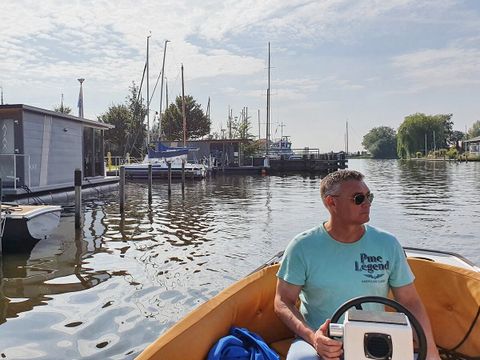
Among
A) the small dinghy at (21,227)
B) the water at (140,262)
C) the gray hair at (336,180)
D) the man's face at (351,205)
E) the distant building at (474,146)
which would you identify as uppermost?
the distant building at (474,146)

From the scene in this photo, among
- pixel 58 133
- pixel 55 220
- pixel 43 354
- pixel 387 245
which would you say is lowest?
pixel 43 354

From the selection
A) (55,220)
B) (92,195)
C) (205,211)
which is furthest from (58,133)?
(55,220)

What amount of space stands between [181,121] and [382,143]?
115 metres

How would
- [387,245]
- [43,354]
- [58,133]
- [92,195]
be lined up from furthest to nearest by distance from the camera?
[92,195]
[58,133]
[43,354]
[387,245]

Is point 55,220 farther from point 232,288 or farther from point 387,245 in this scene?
point 387,245

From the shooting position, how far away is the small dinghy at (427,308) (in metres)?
3.20

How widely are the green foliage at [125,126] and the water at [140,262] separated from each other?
3073cm

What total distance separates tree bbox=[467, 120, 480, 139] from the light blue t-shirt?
456 feet

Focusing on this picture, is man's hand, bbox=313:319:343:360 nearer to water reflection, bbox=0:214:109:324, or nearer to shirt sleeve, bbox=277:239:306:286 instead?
shirt sleeve, bbox=277:239:306:286

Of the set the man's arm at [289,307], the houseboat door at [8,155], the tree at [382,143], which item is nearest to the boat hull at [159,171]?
the houseboat door at [8,155]

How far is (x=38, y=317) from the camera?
20.0ft

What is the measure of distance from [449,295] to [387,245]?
1.12 m

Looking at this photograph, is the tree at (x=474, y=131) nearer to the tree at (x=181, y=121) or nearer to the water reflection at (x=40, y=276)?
the tree at (x=181, y=121)

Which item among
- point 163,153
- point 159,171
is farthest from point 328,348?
point 163,153
